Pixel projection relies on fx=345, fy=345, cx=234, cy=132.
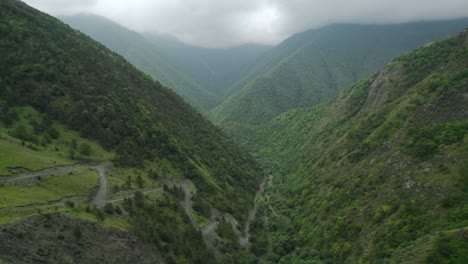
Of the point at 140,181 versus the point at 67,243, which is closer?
the point at 67,243

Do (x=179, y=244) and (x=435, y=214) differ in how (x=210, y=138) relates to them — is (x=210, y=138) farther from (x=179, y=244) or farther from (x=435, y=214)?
(x=435, y=214)

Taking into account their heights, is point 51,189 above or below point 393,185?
above

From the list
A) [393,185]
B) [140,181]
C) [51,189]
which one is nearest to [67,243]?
[51,189]

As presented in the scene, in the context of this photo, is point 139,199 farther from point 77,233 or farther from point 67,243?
point 67,243

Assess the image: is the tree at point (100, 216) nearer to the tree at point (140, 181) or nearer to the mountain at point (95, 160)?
the mountain at point (95, 160)

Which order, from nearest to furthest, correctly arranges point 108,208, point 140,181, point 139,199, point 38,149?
point 108,208 → point 139,199 → point 38,149 → point 140,181

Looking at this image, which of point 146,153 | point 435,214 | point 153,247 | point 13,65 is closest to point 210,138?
point 146,153

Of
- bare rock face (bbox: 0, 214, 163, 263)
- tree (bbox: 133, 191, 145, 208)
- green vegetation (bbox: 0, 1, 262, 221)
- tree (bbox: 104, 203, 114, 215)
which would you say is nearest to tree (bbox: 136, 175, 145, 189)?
green vegetation (bbox: 0, 1, 262, 221)
